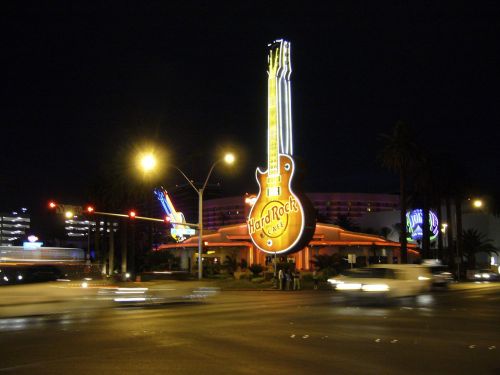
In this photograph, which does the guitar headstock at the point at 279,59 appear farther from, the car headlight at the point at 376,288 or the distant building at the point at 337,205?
the distant building at the point at 337,205

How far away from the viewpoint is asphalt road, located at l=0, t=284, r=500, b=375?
10523mm

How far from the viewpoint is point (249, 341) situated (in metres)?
13.6

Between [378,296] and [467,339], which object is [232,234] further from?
[467,339]

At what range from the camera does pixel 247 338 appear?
14.2 m

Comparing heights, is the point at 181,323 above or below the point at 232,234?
below

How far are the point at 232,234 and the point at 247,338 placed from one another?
62357 mm

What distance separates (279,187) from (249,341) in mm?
39451

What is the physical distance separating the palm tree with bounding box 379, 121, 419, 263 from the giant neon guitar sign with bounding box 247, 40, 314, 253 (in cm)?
1298

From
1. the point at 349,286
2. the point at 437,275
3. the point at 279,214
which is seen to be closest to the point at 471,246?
the point at 279,214

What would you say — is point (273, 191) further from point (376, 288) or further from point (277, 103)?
point (376, 288)

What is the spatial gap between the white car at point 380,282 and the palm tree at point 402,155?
110 ft

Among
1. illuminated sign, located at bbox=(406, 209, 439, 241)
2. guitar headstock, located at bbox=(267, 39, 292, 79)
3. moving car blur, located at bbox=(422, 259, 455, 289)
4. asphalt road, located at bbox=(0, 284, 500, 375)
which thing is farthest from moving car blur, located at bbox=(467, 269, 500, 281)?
asphalt road, located at bbox=(0, 284, 500, 375)

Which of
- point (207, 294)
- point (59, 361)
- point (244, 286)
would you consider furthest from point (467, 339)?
point (244, 286)

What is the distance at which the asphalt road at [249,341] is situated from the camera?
10.5m
